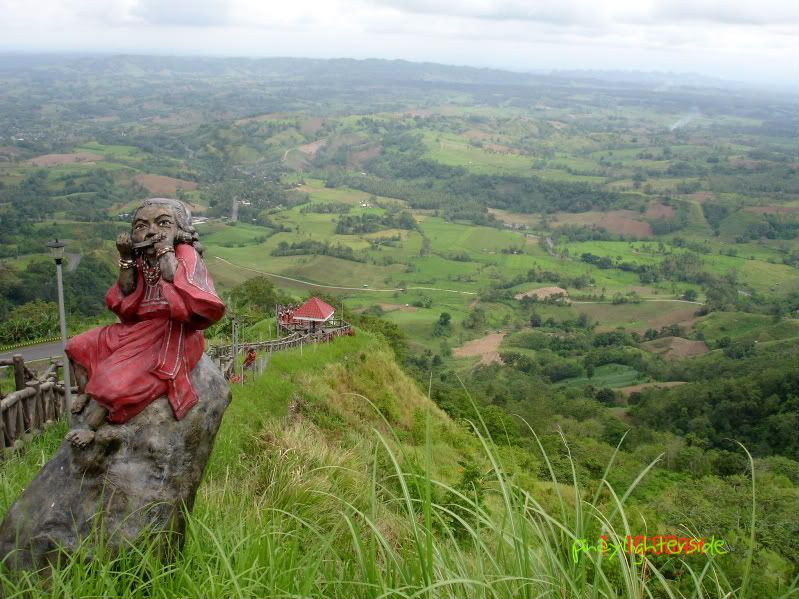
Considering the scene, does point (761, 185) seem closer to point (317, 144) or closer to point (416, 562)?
point (317, 144)

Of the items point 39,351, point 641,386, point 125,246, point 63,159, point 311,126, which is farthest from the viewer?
point 311,126

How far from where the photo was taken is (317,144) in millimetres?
139000

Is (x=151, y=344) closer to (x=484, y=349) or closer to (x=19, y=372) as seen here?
(x=19, y=372)

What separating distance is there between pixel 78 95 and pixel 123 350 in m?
209

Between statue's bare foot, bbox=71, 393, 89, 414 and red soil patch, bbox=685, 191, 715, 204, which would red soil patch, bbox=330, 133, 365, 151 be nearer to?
red soil patch, bbox=685, 191, 715, 204

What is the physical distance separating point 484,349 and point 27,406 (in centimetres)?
4393

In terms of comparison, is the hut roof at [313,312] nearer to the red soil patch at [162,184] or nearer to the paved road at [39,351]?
the paved road at [39,351]

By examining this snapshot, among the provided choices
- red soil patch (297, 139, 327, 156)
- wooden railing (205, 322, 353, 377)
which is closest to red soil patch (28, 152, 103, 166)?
red soil patch (297, 139, 327, 156)

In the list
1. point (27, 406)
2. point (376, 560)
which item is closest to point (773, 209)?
point (27, 406)

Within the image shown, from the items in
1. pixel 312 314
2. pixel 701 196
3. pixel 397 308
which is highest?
pixel 312 314

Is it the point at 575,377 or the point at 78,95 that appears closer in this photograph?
the point at 575,377

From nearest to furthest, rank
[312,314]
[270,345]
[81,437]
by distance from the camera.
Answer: [81,437]
[270,345]
[312,314]

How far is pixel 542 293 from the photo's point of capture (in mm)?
65062

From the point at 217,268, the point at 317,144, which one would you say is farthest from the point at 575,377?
the point at 317,144
